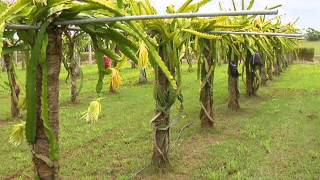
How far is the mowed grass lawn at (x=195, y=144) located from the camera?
627 cm

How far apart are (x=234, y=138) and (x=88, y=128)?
9.79 ft

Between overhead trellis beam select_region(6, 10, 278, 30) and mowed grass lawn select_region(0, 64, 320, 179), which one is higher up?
overhead trellis beam select_region(6, 10, 278, 30)

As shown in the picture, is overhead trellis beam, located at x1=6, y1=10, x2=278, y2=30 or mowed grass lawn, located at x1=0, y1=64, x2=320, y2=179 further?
mowed grass lawn, located at x1=0, y1=64, x2=320, y2=179

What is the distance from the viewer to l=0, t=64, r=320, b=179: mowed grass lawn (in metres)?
6.27

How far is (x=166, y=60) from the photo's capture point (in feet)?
18.8

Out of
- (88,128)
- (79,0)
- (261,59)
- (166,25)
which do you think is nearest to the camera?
(79,0)

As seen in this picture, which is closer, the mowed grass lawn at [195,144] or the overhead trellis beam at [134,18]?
the overhead trellis beam at [134,18]

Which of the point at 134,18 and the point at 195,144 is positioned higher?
the point at 134,18

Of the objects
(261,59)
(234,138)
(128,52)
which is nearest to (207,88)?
(234,138)

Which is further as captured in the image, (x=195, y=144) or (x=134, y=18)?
(x=195, y=144)

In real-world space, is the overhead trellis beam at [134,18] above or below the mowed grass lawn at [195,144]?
above

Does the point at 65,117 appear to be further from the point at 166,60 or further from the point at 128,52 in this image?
the point at 128,52

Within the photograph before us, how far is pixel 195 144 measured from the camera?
309 inches

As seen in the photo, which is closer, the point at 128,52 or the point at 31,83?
the point at 31,83
